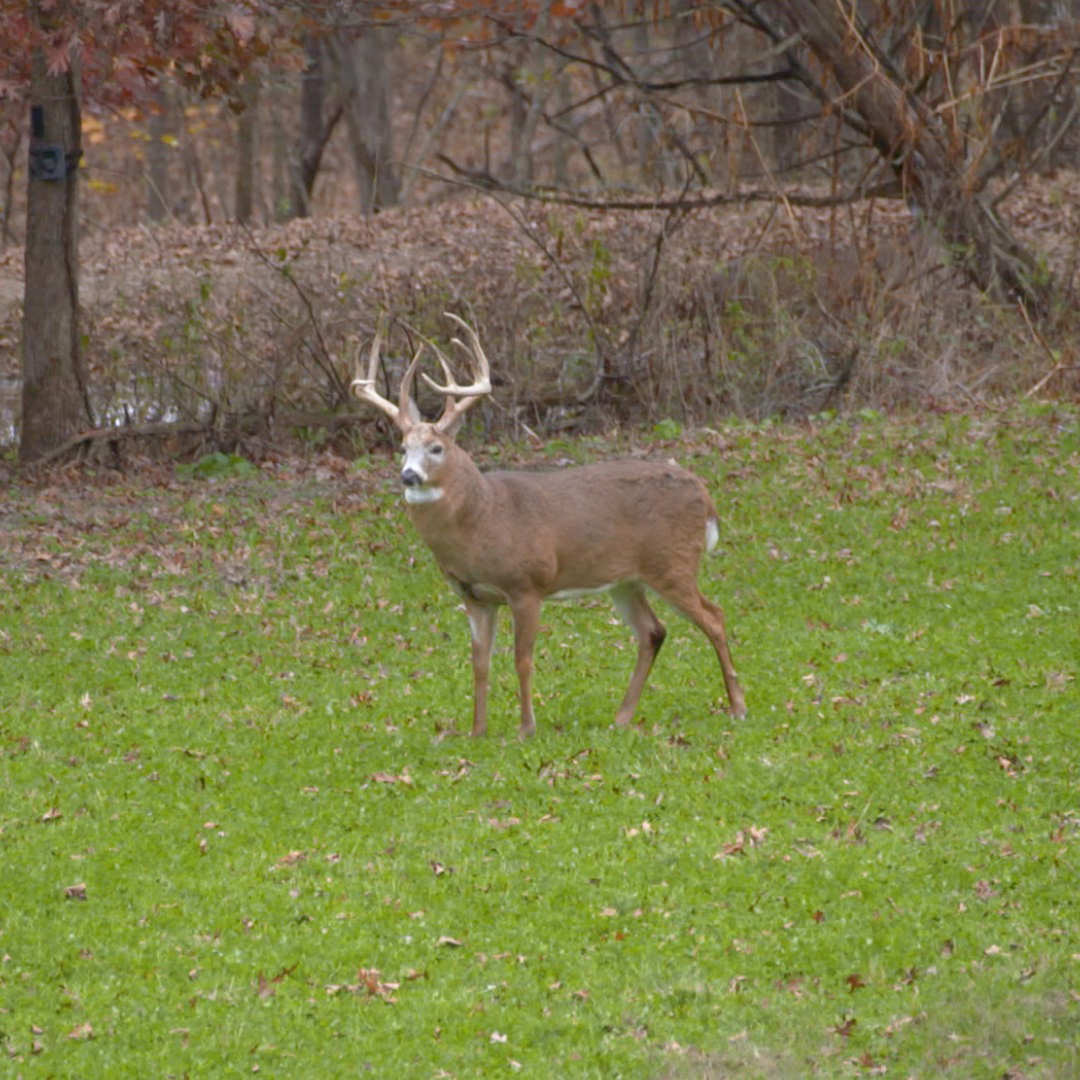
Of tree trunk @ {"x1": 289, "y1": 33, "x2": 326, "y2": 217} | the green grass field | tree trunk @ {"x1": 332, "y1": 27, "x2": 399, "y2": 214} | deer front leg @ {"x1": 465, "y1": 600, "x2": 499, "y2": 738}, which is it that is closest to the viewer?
the green grass field

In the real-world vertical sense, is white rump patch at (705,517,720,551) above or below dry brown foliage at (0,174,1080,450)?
above

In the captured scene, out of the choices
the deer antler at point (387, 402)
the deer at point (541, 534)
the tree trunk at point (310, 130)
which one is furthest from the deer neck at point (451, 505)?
the tree trunk at point (310, 130)

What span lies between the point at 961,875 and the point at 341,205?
3316 cm

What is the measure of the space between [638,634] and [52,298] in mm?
8191

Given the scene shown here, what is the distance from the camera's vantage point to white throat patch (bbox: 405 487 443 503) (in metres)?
9.54

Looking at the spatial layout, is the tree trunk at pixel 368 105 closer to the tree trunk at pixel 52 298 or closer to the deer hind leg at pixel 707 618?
the tree trunk at pixel 52 298

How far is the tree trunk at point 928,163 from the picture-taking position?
19.8 metres

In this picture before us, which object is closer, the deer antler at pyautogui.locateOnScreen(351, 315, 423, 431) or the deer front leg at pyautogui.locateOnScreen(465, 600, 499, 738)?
the deer antler at pyautogui.locateOnScreen(351, 315, 423, 431)

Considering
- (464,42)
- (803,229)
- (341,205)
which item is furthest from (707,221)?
(341,205)

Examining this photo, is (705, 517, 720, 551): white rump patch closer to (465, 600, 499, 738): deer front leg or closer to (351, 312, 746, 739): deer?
(351, 312, 746, 739): deer

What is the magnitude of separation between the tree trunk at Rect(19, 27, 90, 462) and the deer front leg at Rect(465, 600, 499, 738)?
7.82 m

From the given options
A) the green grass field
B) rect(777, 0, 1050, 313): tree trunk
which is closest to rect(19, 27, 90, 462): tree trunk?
the green grass field

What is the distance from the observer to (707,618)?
33.9 ft

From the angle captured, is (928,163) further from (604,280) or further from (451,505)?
(451,505)
